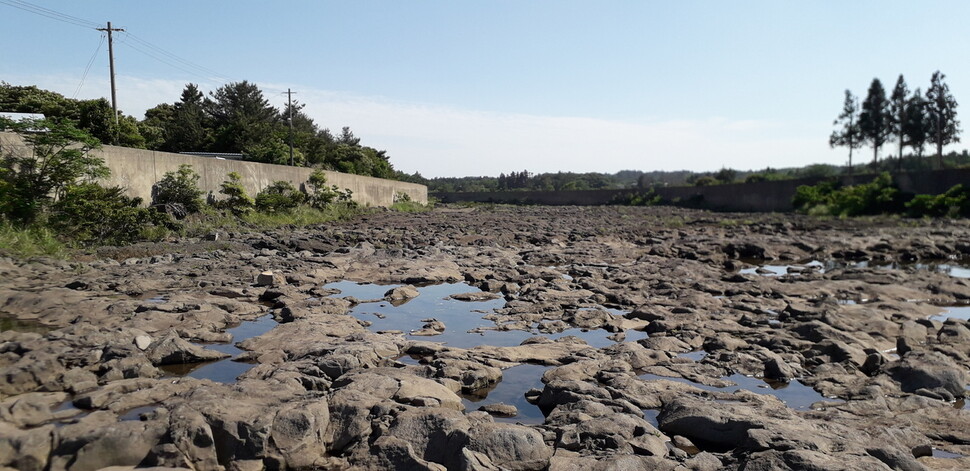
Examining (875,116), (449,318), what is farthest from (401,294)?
(875,116)

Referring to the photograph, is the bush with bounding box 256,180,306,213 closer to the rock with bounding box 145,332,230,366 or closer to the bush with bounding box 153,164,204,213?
the bush with bounding box 153,164,204,213

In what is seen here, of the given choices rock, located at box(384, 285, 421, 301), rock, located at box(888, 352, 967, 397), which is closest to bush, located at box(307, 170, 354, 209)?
rock, located at box(384, 285, 421, 301)

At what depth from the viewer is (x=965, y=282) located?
11117 mm

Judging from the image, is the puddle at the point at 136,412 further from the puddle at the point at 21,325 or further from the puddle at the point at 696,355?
the puddle at the point at 696,355

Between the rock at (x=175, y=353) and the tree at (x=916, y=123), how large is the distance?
55.8 meters

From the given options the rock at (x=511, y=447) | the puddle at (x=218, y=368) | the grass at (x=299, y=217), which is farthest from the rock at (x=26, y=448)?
the grass at (x=299, y=217)

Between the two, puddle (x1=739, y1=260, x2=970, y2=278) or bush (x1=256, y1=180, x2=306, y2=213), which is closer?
puddle (x1=739, y1=260, x2=970, y2=278)

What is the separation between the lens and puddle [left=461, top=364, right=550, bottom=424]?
191 inches

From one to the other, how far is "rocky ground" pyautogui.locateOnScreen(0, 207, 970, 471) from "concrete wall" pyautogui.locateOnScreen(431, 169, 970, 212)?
26.8 m

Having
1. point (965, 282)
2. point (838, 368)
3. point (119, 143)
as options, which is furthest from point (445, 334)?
point (119, 143)

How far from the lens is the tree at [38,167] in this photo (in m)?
12.0

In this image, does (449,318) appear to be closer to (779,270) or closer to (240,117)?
(779,270)

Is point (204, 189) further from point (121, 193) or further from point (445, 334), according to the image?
point (445, 334)

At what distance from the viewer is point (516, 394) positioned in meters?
5.39
